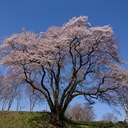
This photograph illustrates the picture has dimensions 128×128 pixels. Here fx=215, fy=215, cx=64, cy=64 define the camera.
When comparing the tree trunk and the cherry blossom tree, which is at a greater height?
the cherry blossom tree

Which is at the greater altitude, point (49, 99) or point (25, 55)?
point (25, 55)

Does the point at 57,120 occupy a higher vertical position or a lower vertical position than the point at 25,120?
lower

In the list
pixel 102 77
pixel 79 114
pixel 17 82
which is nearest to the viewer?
pixel 102 77

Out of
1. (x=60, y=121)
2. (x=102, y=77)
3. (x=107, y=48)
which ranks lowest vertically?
(x=60, y=121)

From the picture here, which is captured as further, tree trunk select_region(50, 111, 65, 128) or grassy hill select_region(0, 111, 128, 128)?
tree trunk select_region(50, 111, 65, 128)

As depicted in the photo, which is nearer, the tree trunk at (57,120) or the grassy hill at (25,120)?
the grassy hill at (25,120)

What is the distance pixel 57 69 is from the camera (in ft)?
68.5

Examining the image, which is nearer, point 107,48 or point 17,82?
point 107,48

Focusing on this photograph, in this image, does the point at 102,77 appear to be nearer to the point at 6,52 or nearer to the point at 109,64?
the point at 109,64

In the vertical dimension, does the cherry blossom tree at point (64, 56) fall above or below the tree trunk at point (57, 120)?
above

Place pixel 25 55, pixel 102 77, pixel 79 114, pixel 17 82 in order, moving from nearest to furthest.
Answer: pixel 25 55
pixel 102 77
pixel 17 82
pixel 79 114

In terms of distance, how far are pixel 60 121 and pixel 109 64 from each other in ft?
23.3

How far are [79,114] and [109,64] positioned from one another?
141 feet

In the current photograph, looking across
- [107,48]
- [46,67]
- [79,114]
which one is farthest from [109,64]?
[79,114]
